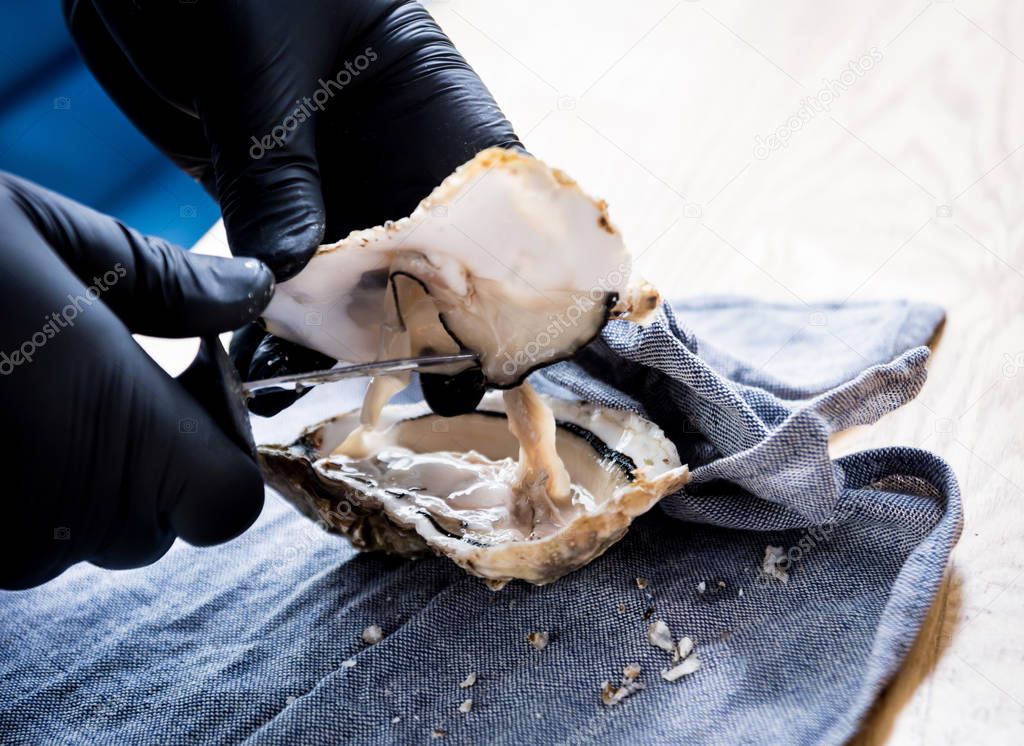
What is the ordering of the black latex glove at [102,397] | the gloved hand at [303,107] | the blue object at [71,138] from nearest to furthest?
the black latex glove at [102,397], the gloved hand at [303,107], the blue object at [71,138]

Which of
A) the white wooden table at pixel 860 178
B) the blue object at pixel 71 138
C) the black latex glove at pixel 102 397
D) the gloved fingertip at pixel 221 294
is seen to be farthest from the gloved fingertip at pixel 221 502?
the blue object at pixel 71 138

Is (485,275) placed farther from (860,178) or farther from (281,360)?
(860,178)

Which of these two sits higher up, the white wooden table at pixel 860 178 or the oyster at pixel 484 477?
the white wooden table at pixel 860 178

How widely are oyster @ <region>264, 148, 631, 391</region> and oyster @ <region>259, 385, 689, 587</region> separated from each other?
0.30ft

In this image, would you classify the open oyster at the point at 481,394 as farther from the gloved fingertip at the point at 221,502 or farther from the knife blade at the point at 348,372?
the gloved fingertip at the point at 221,502

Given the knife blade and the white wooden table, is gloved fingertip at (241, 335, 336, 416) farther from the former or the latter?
the white wooden table

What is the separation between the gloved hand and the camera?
95 cm

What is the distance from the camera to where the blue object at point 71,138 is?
5.67 ft

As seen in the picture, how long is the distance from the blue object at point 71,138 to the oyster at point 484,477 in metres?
1.10

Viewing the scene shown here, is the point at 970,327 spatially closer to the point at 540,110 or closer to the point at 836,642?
the point at 836,642

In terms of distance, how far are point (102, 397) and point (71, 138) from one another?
1371 millimetres

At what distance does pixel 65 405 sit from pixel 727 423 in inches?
24.2

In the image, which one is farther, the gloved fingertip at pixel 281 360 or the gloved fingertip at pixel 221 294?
the gloved fingertip at pixel 281 360

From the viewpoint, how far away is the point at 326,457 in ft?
3.60
